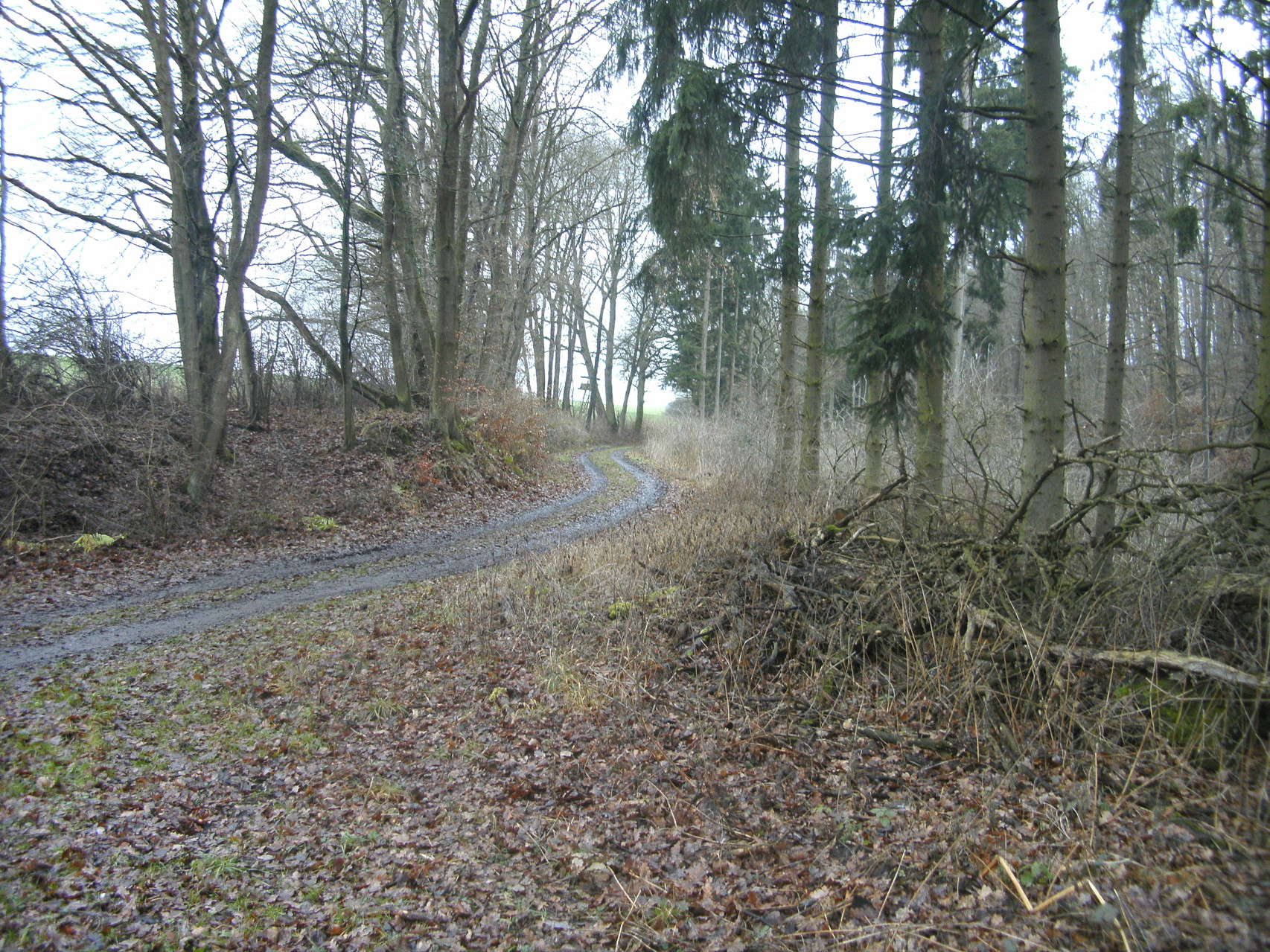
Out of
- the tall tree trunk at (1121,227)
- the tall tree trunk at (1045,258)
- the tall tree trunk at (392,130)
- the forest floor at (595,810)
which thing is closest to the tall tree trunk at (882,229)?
the tall tree trunk at (1045,258)

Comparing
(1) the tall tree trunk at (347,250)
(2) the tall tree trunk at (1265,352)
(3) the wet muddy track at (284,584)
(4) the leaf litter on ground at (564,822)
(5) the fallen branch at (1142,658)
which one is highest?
(1) the tall tree trunk at (347,250)

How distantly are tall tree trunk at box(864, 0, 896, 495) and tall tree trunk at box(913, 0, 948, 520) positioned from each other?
16.5 inches

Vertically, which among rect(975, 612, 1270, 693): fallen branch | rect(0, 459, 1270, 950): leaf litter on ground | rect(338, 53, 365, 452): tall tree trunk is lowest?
rect(0, 459, 1270, 950): leaf litter on ground

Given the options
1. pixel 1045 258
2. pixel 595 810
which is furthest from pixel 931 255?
pixel 595 810

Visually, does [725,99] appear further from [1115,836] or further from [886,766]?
[1115,836]

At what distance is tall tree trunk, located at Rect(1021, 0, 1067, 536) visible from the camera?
551cm

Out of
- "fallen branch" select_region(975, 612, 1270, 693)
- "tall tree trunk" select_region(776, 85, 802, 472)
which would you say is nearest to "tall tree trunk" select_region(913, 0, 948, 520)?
"tall tree trunk" select_region(776, 85, 802, 472)

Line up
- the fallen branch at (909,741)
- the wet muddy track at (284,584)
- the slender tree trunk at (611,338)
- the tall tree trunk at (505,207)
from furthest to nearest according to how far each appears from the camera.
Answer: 1. the slender tree trunk at (611,338)
2. the tall tree trunk at (505,207)
3. the wet muddy track at (284,584)
4. the fallen branch at (909,741)

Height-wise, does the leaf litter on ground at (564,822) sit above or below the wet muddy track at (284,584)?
below

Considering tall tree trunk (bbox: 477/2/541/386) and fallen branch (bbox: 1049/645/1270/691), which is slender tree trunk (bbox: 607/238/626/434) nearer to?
tall tree trunk (bbox: 477/2/541/386)

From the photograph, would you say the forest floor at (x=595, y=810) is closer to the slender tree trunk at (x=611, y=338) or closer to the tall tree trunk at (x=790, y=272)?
the tall tree trunk at (x=790, y=272)

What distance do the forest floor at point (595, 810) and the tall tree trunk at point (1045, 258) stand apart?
145 cm

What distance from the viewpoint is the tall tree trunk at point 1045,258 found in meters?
5.51

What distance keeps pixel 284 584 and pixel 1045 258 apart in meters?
9.14
